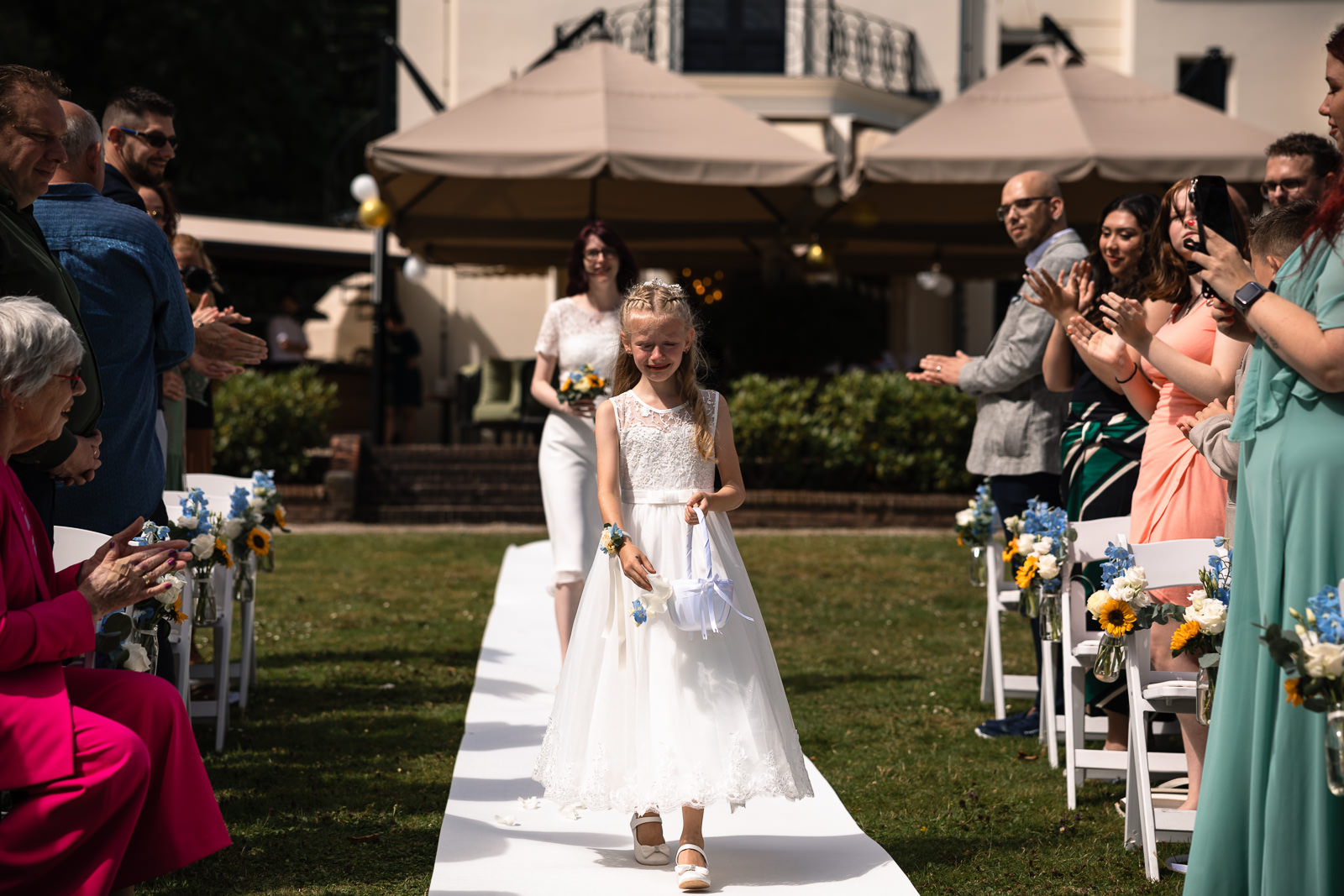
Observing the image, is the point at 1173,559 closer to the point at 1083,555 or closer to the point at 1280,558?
the point at 1083,555

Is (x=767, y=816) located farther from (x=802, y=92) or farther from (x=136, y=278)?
(x=802, y=92)

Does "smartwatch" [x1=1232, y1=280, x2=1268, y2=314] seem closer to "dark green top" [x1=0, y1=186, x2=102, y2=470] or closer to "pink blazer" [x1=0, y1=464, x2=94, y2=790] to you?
"pink blazer" [x1=0, y1=464, x2=94, y2=790]

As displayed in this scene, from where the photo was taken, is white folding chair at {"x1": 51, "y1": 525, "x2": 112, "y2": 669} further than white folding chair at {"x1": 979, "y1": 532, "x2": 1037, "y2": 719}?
No

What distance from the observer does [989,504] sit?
21.1ft

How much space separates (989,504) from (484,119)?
771 cm

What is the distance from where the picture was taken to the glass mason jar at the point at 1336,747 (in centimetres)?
263

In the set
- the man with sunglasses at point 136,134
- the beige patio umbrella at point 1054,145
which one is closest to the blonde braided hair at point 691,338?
the man with sunglasses at point 136,134

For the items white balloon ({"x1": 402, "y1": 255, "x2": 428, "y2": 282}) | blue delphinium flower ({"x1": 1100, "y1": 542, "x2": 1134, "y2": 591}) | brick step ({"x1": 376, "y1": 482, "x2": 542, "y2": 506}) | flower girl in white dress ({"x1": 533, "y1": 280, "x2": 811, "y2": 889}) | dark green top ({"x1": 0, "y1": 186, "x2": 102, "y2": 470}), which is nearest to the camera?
dark green top ({"x1": 0, "y1": 186, "x2": 102, "y2": 470})

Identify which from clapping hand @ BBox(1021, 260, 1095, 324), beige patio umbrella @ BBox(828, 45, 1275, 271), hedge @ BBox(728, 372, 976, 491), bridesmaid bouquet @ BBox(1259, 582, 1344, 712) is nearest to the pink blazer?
bridesmaid bouquet @ BBox(1259, 582, 1344, 712)

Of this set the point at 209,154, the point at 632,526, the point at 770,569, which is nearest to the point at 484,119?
the point at 770,569

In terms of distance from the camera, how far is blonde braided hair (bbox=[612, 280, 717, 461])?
4406 mm

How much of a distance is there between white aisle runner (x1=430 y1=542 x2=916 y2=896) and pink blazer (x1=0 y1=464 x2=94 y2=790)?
1.33 m

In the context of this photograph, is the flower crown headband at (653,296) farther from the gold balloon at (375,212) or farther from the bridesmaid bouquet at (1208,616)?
the gold balloon at (375,212)

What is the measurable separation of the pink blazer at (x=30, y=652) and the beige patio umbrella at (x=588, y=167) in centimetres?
904
